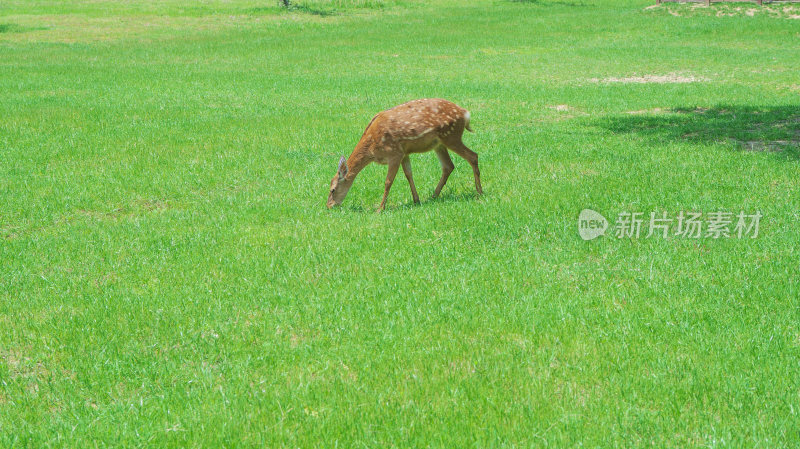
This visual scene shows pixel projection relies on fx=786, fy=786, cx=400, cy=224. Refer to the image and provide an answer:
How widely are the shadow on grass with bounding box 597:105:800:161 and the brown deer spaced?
17.9 feet

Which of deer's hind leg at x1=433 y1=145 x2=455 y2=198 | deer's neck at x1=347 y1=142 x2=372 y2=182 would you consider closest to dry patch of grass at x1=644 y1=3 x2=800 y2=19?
deer's hind leg at x1=433 y1=145 x2=455 y2=198

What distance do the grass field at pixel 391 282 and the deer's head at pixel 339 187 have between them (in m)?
0.38

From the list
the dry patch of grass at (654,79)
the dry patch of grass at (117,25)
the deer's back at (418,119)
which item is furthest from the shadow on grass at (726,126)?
the dry patch of grass at (117,25)

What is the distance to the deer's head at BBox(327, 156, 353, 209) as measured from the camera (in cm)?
1077

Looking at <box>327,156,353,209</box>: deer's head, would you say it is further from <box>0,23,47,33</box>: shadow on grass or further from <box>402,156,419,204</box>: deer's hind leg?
<box>0,23,47,33</box>: shadow on grass

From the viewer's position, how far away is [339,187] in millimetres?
10867

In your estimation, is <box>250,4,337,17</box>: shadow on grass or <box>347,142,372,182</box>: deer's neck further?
<box>250,4,337,17</box>: shadow on grass

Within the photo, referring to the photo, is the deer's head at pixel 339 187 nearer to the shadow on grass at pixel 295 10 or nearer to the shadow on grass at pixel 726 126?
the shadow on grass at pixel 726 126

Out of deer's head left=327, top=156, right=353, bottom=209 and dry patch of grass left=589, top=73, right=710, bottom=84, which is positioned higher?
deer's head left=327, top=156, right=353, bottom=209

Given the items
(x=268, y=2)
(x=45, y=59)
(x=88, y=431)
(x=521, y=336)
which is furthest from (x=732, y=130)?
(x=268, y=2)

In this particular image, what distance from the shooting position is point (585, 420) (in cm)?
506

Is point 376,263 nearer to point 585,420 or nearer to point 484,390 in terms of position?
point 484,390

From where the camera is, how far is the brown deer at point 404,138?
413 inches

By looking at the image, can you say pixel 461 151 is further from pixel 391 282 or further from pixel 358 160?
pixel 391 282
